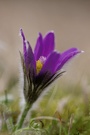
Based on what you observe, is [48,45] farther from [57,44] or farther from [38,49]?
[57,44]

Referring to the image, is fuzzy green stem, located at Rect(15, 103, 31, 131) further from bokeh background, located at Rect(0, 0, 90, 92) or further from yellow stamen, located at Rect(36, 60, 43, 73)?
bokeh background, located at Rect(0, 0, 90, 92)

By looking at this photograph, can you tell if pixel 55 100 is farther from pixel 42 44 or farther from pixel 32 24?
pixel 32 24

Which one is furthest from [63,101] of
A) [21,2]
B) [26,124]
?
[21,2]

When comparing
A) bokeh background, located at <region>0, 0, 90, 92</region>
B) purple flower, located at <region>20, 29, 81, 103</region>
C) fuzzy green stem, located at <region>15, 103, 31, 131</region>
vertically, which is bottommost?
fuzzy green stem, located at <region>15, 103, 31, 131</region>

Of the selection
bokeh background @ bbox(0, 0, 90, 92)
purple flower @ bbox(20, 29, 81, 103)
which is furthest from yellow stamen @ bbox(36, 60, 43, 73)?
bokeh background @ bbox(0, 0, 90, 92)

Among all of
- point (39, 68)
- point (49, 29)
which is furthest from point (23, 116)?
point (49, 29)

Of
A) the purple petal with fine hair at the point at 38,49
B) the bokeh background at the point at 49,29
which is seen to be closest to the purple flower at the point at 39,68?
the purple petal with fine hair at the point at 38,49

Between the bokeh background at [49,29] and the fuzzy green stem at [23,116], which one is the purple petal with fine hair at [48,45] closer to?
the fuzzy green stem at [23,116]
